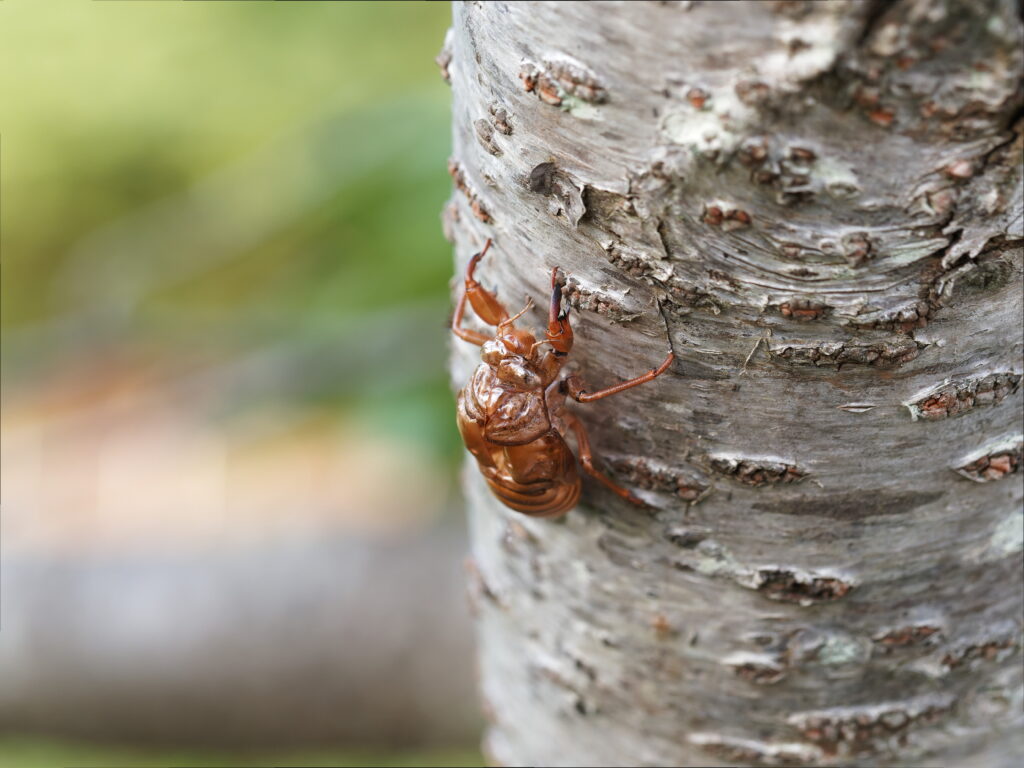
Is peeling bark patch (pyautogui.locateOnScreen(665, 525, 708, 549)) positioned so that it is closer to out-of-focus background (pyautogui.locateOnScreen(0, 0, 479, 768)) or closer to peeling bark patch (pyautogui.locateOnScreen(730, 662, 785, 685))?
peeling bark patch (pyautogui.locateOnScreen(730, 662, 785, 685))

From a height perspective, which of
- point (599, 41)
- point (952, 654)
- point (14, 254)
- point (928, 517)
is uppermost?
point (14, 254)

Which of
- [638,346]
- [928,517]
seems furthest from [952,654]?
[638,346]

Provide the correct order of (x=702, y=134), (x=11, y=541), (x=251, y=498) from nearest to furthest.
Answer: (x=702, y=134) < (x=11, y=541) < (x=251, y=498)

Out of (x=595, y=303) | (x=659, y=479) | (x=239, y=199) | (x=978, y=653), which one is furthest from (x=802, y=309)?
(x=239, y=199)

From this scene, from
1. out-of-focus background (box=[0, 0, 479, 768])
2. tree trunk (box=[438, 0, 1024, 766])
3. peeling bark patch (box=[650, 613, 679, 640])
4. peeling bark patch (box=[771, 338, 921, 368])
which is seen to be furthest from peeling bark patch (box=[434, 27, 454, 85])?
out-of-focus background (box=[0, 0, 479, 768])

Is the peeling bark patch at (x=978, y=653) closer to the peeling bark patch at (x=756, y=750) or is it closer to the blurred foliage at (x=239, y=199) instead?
the peeling bark patch at (x=756, y=750)

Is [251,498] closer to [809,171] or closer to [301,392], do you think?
[301,392]
